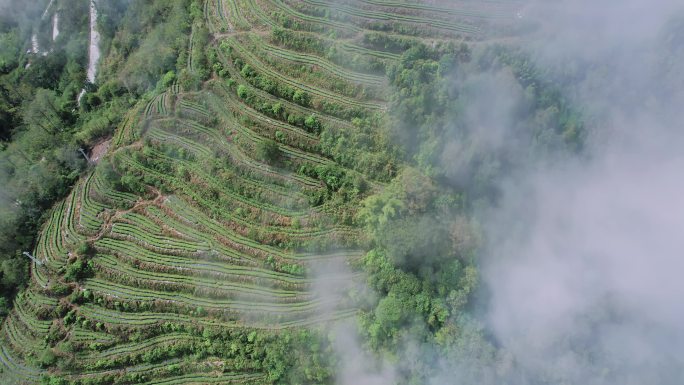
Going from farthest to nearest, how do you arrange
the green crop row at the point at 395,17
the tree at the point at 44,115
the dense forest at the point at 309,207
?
1. the tree at the point at 44,115
2. the green crop row at the point at 395,17
3. the dense forest at the point at 309,207

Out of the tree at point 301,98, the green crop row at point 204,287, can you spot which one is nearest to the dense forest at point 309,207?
the green crop row at point 204,287

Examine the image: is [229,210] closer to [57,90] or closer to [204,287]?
[204,287]

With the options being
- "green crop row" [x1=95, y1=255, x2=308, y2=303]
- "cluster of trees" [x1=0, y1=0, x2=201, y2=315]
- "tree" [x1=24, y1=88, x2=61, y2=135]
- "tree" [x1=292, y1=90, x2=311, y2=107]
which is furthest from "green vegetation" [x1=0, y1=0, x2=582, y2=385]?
"tree" [x1=24, y1=88, x2=61, y2=135]

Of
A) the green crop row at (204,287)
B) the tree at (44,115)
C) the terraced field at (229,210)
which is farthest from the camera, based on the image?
the tree at (44,115)

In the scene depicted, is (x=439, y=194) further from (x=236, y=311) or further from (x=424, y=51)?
(x=236, y=311)

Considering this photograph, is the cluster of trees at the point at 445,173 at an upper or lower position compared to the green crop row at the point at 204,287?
upper

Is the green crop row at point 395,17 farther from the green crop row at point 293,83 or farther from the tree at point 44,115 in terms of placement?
the tree at point 44,115

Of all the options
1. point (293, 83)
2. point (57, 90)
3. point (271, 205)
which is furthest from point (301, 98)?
point (57, 90)

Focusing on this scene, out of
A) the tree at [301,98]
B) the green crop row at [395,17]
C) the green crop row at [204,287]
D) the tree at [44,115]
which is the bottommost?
the green crop row at [204,287]
